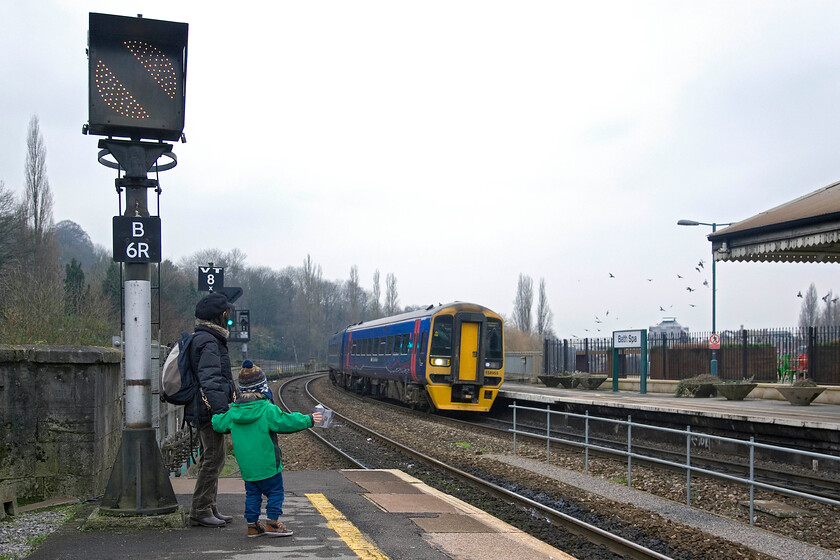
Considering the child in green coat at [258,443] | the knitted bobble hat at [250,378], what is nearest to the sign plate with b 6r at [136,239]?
the knitted bobble hat at [250,378]

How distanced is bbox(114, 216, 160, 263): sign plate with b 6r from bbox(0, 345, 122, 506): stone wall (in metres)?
1.84

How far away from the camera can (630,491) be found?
32.6 feet

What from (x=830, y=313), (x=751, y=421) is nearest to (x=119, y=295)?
(x=751, y=421)

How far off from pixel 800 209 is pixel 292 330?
84562 mm

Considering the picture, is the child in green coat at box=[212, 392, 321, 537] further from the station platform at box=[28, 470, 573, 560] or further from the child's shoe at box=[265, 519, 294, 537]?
the station platform at box=[28, 470, 573, 560]

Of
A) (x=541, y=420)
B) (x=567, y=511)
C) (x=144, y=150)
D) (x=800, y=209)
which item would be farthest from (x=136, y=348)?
(x=541, y=420)

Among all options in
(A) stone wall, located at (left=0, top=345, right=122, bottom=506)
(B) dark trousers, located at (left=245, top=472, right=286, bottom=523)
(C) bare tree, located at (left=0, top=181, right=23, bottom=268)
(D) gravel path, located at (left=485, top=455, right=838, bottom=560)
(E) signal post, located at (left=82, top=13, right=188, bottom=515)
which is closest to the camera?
(B) dark trousers, located at (left=245, top=472, right=286, bottom=523)

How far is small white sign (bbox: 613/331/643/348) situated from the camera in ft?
79.4

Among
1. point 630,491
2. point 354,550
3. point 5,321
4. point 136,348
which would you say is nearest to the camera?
point 354,550

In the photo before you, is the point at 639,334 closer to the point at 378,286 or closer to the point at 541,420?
the point at 541,420

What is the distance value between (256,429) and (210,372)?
0.52 meters

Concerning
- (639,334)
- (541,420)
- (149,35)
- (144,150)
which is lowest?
(541,420)

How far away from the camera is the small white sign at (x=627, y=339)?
2419 centimetres

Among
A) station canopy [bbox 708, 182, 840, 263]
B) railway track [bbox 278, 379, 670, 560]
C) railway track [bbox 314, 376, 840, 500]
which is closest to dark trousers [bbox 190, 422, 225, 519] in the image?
railway track [bbox 278, 379, 670, 560]
